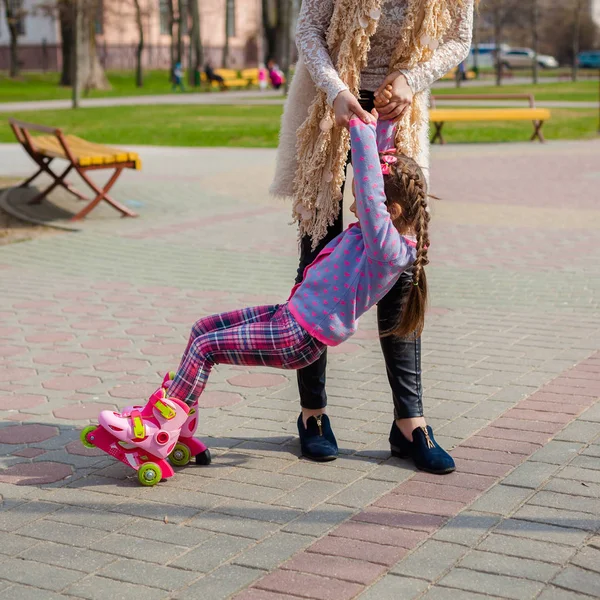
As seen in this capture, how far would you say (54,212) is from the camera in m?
10.7

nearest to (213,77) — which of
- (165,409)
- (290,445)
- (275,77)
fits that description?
(275,77)

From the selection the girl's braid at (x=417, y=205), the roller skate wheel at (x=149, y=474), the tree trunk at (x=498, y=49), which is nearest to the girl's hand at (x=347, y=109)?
the girl's braid at (x=417, y=205)

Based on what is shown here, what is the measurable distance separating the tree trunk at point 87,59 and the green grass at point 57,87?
760 mm

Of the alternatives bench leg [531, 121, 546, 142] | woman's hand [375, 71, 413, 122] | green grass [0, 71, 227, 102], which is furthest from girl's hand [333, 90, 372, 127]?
green grass [0, 71, 227, 102]

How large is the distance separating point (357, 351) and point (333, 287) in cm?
207

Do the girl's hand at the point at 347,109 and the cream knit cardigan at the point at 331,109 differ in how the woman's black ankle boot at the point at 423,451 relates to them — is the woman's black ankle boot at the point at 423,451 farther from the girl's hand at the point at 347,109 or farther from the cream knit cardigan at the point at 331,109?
the girl's hand at the point at 347,109

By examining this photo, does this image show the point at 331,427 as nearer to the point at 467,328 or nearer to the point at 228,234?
the point at 467,328

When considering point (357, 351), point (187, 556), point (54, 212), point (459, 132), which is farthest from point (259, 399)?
point (459, 132)

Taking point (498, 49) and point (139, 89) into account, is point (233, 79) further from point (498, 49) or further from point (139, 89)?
point (498, 49)

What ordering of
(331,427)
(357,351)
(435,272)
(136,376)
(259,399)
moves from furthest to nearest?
(435,272)
(357,351)
(136,376)
(259,399)
(331,427)

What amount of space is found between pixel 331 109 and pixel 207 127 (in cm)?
1886

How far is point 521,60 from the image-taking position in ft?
235

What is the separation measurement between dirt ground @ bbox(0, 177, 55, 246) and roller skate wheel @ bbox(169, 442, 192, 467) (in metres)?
5.72

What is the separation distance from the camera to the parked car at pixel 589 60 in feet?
236
